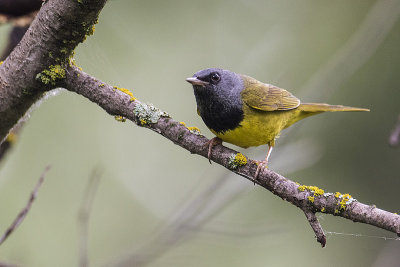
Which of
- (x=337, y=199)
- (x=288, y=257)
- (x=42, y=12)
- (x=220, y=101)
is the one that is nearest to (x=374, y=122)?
(x=288, y=257)

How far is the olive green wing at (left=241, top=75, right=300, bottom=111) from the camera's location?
12.3 feet

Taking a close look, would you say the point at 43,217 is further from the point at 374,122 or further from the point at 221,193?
the point at 374,122

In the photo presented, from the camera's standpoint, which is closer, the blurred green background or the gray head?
the gray head

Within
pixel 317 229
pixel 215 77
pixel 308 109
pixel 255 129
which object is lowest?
pixel 317 229

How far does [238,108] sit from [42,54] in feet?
5.64

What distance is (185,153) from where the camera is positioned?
31.1 ft

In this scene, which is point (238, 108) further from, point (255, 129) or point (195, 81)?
point (195, 81)

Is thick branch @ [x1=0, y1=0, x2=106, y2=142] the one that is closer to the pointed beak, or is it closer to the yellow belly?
the pointed beak

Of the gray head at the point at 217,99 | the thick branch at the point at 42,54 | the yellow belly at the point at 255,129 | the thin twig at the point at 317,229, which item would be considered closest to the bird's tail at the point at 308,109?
the yellow belly at the point at 255,129

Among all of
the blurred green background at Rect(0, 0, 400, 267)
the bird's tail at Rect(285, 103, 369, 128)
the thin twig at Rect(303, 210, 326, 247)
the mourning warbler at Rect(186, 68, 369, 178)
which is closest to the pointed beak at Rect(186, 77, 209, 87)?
the mourning warbler at Rect(186, 68, 369, 178)

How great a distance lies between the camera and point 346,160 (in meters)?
7.11

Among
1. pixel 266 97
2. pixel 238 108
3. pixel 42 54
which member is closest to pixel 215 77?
pixel 238 108

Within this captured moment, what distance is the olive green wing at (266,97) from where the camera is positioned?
148 inches

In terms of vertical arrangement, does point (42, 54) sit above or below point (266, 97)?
below
